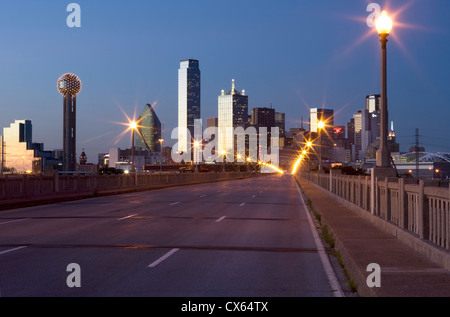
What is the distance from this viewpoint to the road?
8008 millimetres

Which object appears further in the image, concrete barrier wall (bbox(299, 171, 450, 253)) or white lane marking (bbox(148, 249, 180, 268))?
white lane marking (bbox(148, 249, 180, 268))

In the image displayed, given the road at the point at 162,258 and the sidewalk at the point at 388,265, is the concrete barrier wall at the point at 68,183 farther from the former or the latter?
the sidewalk at the point at 388,265

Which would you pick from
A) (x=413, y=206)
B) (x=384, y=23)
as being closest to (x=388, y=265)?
(x=413, y=206)

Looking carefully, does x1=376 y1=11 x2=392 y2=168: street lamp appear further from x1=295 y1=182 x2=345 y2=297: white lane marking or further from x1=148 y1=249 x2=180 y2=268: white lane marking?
x1=148 y1=249 x2=180 y2=268: white lane marking

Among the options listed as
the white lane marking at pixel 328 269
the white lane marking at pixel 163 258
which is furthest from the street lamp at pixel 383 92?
the white lane marking at pixel 163 258

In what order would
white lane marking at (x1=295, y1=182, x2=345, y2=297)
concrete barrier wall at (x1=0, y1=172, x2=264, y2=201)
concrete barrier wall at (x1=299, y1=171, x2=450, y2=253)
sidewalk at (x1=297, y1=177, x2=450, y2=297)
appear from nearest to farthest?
sidewalk at (x1=297, y1=177, x2=450, y2=297) → white lane marking at (x1=295, y1=182, x2=345, y2=297) → concrete barrier wall at (x1=299, y1=171, x2=450, y2=253) → concrete barrier wall at (x1=0, y1=172, x2=264, y2=201)

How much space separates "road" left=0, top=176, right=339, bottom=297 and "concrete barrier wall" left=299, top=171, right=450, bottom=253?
6.58 feet

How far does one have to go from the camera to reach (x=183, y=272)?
9.29 m

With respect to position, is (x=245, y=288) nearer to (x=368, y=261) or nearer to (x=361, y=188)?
(x=368, y=261)

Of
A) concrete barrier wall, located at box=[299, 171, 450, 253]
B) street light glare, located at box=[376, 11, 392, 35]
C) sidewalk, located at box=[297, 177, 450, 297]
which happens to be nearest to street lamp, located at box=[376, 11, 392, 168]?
street light glare, located at box=[376, 11, 392, 35]

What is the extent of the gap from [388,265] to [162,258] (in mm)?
4561

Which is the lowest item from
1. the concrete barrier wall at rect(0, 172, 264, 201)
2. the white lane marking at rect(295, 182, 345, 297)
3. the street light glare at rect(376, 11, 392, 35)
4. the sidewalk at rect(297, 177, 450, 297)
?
the white lane marking at rect(295, 182, 345, 297)
